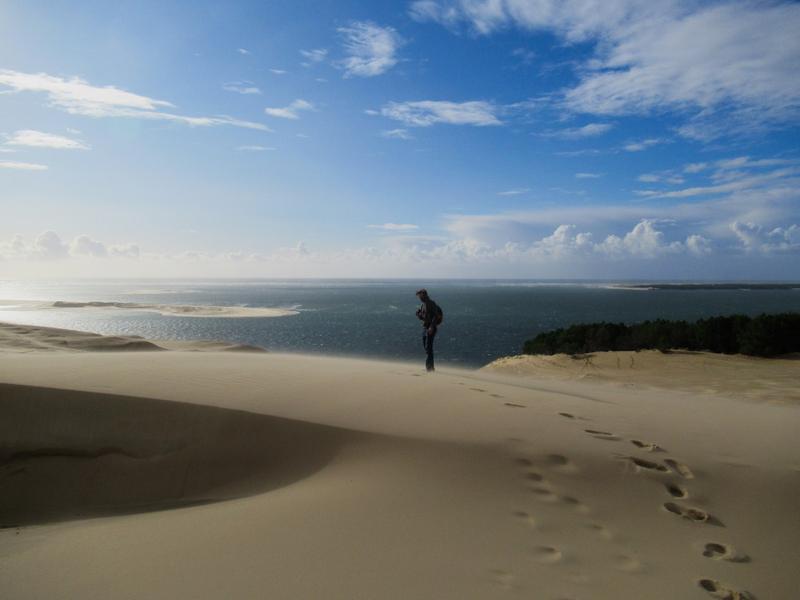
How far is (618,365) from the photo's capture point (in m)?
15.6

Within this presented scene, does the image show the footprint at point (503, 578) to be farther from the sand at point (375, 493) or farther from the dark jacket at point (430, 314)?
the dark jacket at point (430, 314)

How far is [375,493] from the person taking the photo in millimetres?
3684

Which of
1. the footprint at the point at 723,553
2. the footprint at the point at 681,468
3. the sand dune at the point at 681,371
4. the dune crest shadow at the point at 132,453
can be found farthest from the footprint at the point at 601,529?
the sand dune at the point at 681,371

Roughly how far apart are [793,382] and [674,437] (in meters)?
9.46

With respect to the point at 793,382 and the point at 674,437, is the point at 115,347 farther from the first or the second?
the point at 793,382

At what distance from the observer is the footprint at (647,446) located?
15.0 feet

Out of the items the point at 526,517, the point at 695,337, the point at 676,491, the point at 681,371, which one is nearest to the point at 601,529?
the point at 526,517

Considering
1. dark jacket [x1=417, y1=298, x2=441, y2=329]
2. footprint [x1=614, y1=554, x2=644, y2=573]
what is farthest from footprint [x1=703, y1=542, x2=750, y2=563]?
dark jacket [x1=417, y1=298, x2=441, y2=329]

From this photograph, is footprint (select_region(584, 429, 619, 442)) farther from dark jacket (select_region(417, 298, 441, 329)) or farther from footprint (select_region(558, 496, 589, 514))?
dark jacket (select_region(417, 298, 441, 329))

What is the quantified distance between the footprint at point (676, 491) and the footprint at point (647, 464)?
0.22m

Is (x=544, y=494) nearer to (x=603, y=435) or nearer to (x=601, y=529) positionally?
(x=601, y=529)

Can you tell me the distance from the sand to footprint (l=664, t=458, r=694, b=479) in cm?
2

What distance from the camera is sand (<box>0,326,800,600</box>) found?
8.83 ft

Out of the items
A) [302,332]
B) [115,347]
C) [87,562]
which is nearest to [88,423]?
[87,562]
